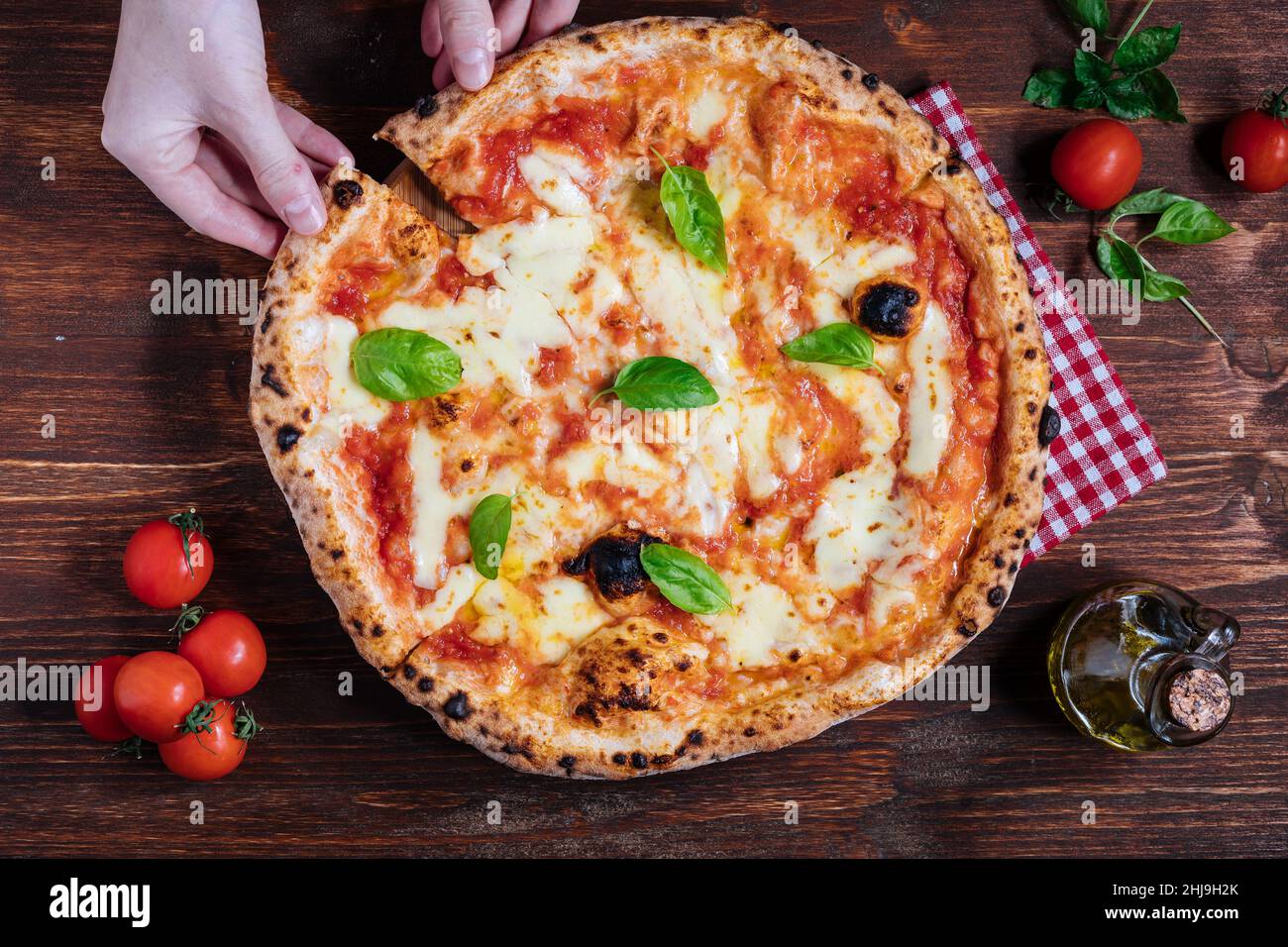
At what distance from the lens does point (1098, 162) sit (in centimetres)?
310

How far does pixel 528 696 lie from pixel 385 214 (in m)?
1.40

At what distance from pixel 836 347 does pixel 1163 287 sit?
1.23 meters

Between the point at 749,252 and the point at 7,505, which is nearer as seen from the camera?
the point at 749,252

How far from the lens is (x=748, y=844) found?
320cm

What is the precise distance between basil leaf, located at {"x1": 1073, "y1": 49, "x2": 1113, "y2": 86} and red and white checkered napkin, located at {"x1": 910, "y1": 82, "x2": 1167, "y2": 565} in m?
0.38

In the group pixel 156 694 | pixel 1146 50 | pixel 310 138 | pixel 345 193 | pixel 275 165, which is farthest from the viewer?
pixel 1146 50

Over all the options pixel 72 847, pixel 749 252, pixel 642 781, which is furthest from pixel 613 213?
pixel 72 847

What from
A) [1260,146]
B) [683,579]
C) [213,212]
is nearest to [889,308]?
[683,579]

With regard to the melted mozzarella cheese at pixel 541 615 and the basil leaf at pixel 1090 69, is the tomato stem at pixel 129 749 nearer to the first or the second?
the melted mozzarella cheese at pixel 541 615

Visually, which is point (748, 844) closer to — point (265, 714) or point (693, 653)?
point (693, 653)

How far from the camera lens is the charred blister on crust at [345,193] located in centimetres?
280

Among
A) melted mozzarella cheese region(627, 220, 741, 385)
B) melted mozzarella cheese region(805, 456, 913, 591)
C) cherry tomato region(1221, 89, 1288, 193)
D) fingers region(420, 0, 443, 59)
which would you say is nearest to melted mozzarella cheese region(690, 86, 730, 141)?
melted mozzarella cheese region(627, 220, 741, 385)

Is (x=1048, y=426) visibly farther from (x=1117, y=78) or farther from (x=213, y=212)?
(x=213, y=212)

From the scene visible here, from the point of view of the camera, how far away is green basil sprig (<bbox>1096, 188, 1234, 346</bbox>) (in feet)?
10.4
